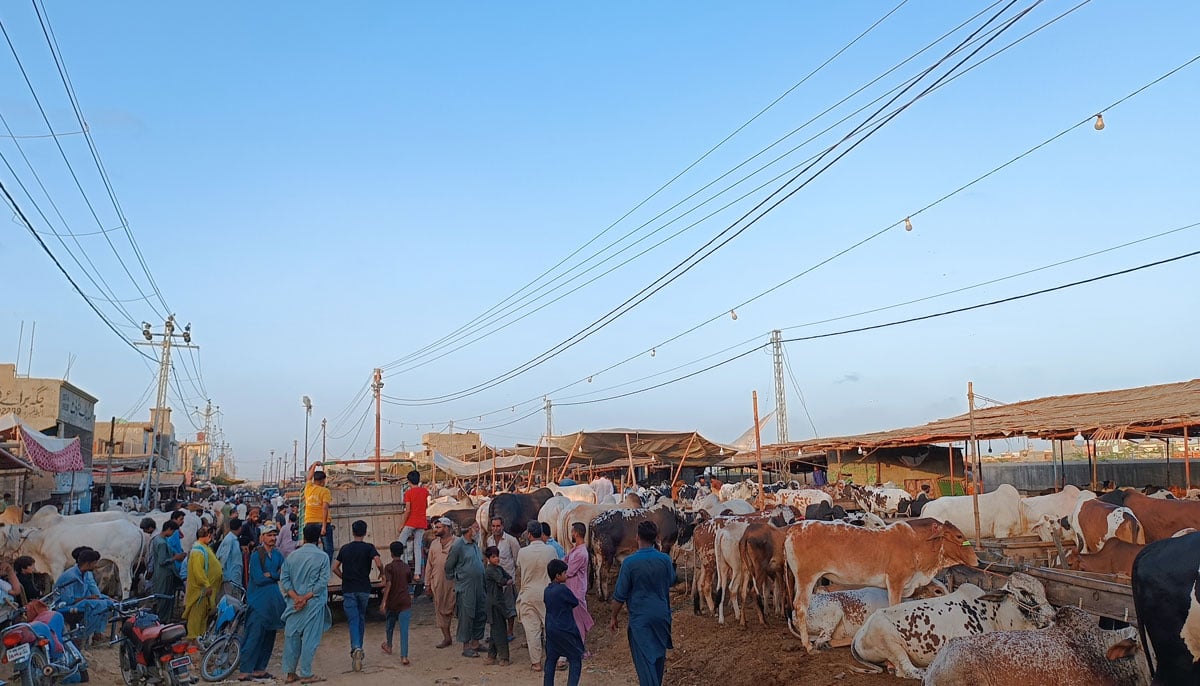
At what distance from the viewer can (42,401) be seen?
1379 inches

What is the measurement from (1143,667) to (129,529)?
47.4 ft

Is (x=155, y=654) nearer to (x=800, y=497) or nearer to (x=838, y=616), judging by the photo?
(x=838, y=616)

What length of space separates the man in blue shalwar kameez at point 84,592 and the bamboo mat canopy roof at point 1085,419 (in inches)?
703

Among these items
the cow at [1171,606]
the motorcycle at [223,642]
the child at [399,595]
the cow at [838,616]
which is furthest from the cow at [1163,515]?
the motorcycle at [223,642]

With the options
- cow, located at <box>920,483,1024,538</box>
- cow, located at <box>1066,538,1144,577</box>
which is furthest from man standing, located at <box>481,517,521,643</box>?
cow, located at <box>920,483,1024,538</box>

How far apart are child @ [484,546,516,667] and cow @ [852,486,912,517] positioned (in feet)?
39.5

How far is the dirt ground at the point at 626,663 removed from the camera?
30.3 feet

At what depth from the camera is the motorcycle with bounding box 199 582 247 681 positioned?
993 cm

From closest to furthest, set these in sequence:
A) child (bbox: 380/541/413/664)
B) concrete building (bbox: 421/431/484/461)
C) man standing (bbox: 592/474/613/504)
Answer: child (bbox: 380/541/413/664), man standing (bbox: 592/474/613/504), concrete building (bbox: 421/431/484/461)

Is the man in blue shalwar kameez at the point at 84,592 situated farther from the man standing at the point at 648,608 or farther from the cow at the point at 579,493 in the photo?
the cow at the point at 579,493

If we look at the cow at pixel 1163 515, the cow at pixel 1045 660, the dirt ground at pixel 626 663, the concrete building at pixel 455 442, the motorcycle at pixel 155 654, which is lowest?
the dirt ground at pixel 626 663

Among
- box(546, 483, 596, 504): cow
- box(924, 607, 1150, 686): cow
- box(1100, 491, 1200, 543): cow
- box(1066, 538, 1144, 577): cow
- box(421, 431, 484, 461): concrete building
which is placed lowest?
box(924, 607, 1150, 686): cow

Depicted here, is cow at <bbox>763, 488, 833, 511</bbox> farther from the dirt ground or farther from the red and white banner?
the red and white banner

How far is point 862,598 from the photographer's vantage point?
411 inches
